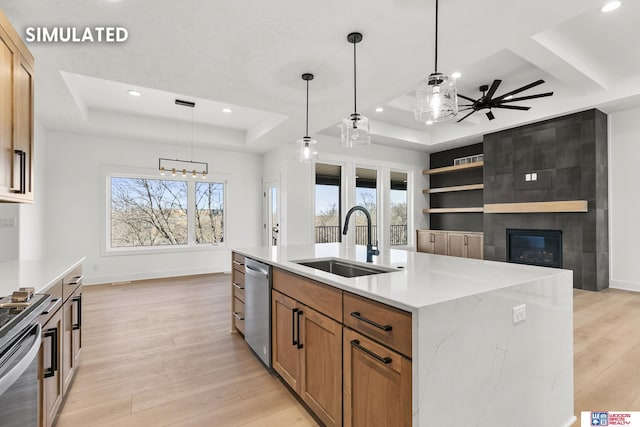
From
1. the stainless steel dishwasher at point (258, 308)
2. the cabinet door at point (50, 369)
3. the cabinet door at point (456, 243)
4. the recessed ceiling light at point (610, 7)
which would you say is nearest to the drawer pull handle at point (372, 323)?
the stainless steel dishwasher at point (258, 308)

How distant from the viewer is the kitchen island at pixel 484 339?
1.16m

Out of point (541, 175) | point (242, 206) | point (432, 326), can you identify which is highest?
point (541, 175)

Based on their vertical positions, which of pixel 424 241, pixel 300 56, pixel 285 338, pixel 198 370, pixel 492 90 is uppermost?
pixel 492 90

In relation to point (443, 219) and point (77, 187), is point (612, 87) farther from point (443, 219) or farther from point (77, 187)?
point (77, 187)

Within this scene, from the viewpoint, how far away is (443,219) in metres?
7.98

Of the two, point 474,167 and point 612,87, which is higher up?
point 612,87

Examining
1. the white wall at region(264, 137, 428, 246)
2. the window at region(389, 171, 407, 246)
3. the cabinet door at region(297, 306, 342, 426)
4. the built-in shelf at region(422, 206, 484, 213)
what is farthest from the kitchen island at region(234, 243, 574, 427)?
the window at region(389, 171, 407, 246)

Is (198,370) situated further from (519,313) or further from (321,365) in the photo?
(519,313)

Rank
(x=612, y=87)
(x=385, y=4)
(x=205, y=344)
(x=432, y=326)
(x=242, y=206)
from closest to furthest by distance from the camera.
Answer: (x=432, y=326) < (x=385, y=4) < (x=205, y=344) < (x=612, y=87) < (x=242, y=206)

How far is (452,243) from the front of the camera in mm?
7094

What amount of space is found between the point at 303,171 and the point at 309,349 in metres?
4.67

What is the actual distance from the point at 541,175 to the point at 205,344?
18.7ft

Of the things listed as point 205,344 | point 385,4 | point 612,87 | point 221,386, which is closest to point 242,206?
point 205,344

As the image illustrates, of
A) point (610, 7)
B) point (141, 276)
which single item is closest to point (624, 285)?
point (610, 7)
